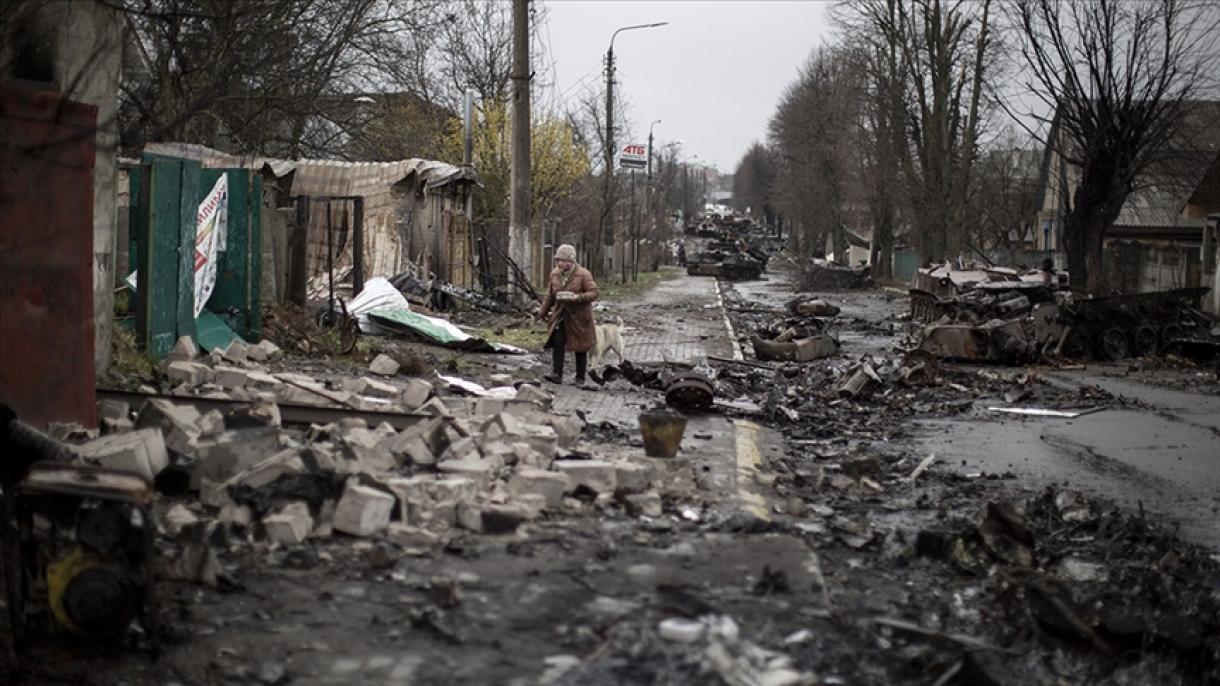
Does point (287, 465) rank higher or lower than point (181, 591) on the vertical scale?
higher

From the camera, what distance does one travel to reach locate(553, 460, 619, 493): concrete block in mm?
7488

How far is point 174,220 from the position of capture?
12.3 metres

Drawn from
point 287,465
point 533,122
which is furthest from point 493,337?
point 533,122

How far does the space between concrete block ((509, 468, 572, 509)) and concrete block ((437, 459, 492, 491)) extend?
0.51 ft

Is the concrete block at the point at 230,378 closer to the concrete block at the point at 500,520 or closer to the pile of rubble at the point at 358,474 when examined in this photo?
the pile of rubble at the point at 358,474

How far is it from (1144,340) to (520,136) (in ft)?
38.0

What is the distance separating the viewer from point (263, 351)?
13125 mm

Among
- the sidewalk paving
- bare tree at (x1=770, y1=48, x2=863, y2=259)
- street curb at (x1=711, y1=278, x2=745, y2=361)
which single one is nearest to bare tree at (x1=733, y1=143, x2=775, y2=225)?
bare tree at (x1=770, y1=48, x2=863, y2=259)

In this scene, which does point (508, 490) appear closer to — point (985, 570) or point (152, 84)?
point (985, 570)

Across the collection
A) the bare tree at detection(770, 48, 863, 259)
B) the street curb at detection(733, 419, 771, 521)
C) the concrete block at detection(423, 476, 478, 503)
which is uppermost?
the bare tree at detection(770, 48, 863, 259)

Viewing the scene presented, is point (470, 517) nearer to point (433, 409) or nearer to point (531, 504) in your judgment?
point (531, 504)

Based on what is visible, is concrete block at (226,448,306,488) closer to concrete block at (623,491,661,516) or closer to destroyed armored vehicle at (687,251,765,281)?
concrete block at (623,491,661,516)

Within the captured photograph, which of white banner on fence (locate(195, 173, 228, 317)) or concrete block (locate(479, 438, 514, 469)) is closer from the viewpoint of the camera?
concrete block (locate(479, 438, 514, 469))

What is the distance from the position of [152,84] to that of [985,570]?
12.7 meters
